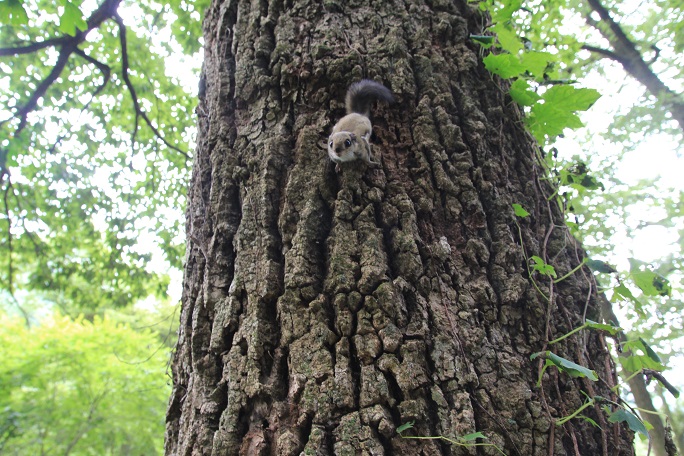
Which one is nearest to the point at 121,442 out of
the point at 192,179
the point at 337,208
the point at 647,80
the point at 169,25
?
the point at 169,25

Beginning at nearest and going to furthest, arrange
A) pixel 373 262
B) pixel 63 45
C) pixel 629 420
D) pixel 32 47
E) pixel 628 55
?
pixel 629 420 < pixel 373 262 < pixel 32 47 < pixel 63 45 < pixel 628 55

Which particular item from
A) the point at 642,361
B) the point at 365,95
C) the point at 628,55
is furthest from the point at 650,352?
the point at 628,55

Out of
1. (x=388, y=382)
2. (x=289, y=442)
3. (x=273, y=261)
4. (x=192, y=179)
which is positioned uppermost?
(x=192, y=179)

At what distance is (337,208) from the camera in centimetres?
153

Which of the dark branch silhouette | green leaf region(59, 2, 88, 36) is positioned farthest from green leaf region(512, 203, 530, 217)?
the dark branch silhouette

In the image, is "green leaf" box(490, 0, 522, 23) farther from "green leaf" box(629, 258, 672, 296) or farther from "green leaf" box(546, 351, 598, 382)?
"green leaf" box(546, 351, 598, 382)

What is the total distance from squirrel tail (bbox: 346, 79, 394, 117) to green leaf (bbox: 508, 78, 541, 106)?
0.57m

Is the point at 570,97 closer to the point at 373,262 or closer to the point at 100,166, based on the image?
the point at 373,262

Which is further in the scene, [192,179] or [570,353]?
[192,179]

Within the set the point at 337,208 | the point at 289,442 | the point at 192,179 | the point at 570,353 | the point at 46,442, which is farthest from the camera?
the point at 46,442

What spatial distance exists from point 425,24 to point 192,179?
136 centimetres

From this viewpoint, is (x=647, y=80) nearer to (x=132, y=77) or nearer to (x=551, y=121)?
(x=551, y=121)

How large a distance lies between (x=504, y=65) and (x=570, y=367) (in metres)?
1.28

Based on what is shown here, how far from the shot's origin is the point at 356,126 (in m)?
1.66
